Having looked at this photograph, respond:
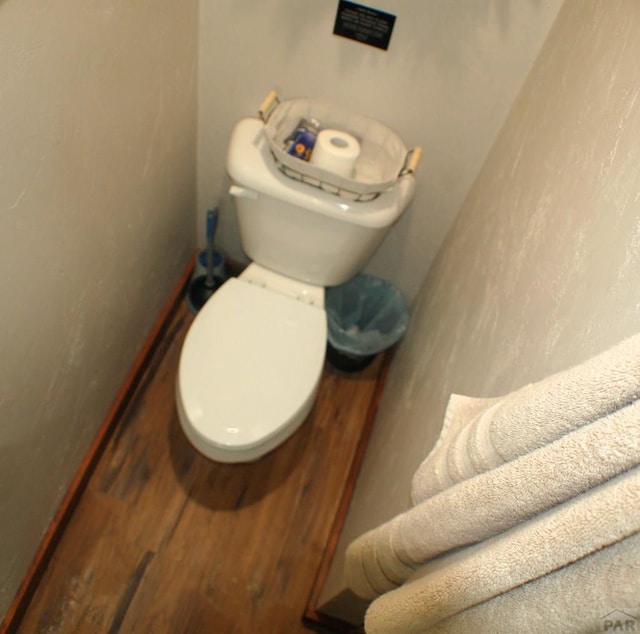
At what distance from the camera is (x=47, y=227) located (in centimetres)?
74

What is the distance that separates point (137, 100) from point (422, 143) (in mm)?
662

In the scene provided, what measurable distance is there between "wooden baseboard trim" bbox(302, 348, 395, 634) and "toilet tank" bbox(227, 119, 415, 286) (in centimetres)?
48

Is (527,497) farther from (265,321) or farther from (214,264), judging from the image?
(214,264)

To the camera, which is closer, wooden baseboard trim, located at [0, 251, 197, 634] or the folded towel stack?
the folded towel stack

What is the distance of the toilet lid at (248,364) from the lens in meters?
1.04

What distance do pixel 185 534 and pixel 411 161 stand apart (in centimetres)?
112

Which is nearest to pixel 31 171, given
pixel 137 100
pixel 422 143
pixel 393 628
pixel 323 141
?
pixel 137 100

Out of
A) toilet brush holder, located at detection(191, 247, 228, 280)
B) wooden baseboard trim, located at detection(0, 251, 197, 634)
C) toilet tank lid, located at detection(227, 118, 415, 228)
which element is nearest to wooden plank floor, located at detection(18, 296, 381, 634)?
wooden baseboard trim, located at detection(0, 251, 197, 634)

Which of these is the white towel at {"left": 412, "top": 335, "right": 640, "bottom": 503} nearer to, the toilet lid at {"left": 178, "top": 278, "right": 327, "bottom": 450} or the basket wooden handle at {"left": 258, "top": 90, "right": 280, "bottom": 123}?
the toilet lid at {"left": 178, "top": 278, "right": 327, "bottom": 450}

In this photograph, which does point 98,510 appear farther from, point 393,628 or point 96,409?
point 393,628

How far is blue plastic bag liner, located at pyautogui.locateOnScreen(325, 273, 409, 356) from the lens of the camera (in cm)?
146

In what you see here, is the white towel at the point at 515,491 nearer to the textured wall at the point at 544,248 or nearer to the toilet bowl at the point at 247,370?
the textured wall at the point at 544,248

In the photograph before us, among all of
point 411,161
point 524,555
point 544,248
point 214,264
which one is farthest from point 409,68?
point 524,555

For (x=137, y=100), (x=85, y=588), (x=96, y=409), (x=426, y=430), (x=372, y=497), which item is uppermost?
(x=137, y=100)
